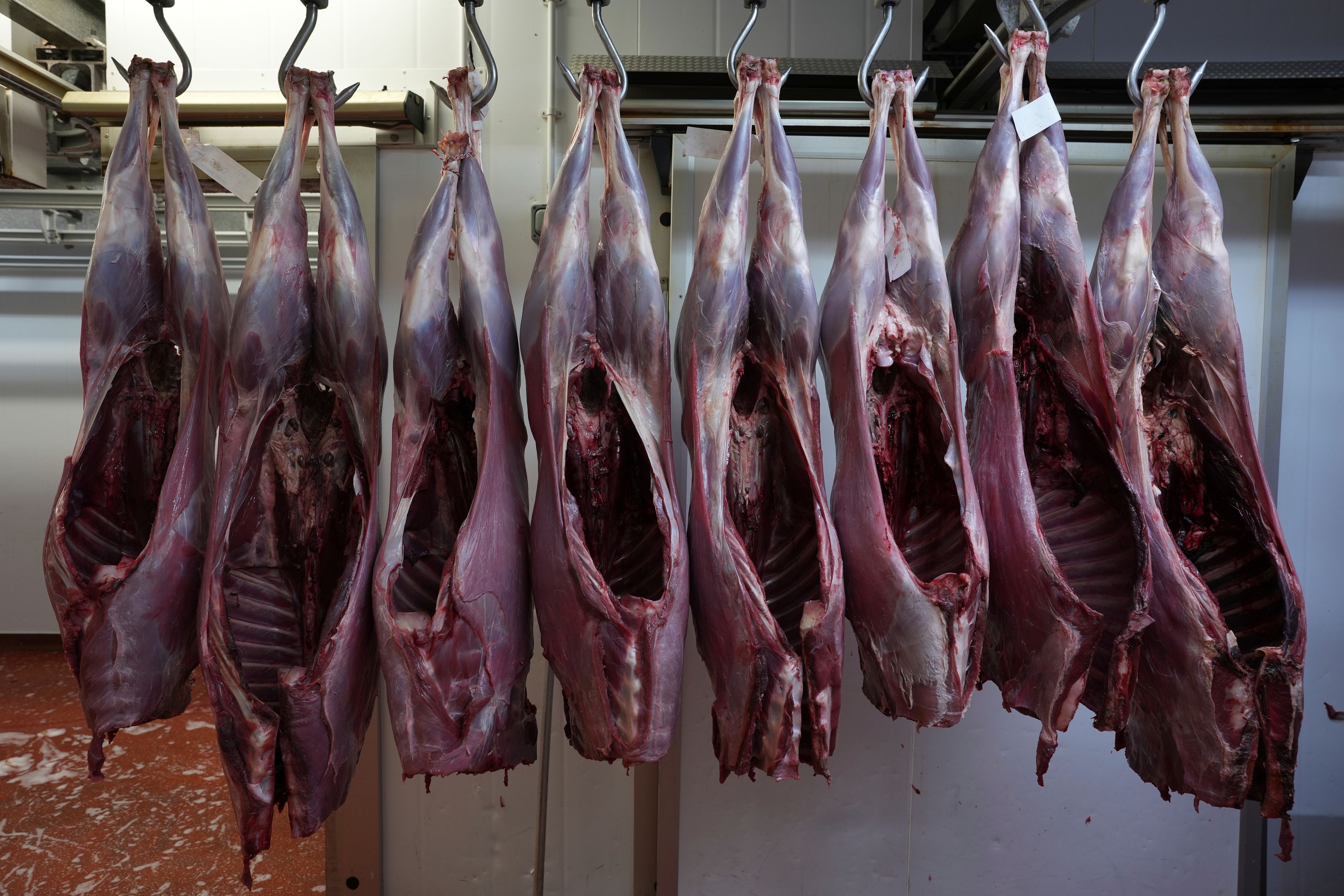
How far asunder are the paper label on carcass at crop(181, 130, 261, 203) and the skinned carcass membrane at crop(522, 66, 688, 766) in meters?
0.57

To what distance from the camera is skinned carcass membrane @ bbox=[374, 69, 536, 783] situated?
119cm

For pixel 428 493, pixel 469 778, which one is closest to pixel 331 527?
pixel 428 493

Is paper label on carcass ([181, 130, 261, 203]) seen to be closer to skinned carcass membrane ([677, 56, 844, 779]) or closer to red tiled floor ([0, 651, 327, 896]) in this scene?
skinned carcass membrane ([677, 56, 844, 779])

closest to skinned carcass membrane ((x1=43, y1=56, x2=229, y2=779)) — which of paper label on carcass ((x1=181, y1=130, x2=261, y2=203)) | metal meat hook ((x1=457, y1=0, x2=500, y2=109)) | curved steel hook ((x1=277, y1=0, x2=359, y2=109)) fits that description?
paper label on carcass ((x1=181, y1=130, x2=261, y2=203))

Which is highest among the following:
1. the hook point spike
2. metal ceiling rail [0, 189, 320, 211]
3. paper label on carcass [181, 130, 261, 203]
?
metal ceiling rail [0, 189, 320, 211]

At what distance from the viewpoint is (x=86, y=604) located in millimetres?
1224

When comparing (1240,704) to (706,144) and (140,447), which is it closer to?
(706,144)

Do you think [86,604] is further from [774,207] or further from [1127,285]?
[1127,285]

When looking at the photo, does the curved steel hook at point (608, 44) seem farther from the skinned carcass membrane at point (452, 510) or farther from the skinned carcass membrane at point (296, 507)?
the skinned carcass membrane at point (296, 507)

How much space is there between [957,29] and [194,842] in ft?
11.3

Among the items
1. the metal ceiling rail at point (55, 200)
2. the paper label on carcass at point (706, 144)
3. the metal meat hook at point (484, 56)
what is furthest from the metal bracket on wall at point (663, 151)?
the metal ceiling rail at point (55, 200)

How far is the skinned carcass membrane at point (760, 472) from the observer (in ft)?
3.89

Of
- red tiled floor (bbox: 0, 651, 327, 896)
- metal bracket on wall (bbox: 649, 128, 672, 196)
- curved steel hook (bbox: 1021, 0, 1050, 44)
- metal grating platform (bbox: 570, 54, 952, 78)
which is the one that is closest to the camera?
curved steel hook (bbox: 1021, 0, 1050, 44)

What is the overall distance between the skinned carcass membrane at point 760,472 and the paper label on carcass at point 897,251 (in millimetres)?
148
